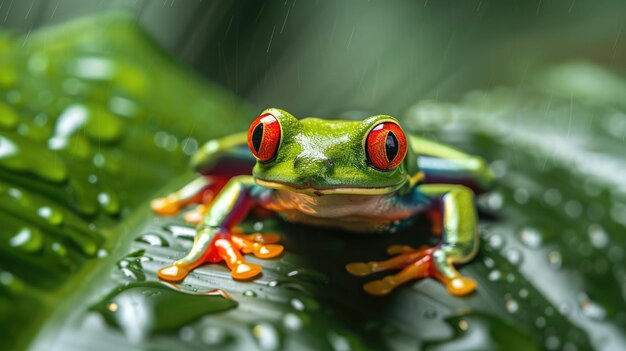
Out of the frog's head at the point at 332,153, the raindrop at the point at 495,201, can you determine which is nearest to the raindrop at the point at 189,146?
the frog's head at the point at 332,153

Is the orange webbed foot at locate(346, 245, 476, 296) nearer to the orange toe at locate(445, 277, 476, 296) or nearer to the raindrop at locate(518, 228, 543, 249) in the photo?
the orange toe at locate(445, 277, 476, 296)

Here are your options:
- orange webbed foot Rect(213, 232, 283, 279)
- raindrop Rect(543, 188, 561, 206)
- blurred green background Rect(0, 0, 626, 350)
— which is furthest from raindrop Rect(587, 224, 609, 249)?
orange webbed foot Rect(213, 232, 283, 279)

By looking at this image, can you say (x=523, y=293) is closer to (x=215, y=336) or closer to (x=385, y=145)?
(x=385, y=145)

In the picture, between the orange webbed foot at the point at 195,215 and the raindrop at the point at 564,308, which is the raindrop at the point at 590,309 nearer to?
the raindrop at the point at 564,308

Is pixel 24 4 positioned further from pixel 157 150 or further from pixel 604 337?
pixel 604 337

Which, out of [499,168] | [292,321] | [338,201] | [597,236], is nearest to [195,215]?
[338,201]

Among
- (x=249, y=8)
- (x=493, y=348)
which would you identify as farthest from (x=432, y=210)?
(x=249, y=8)
